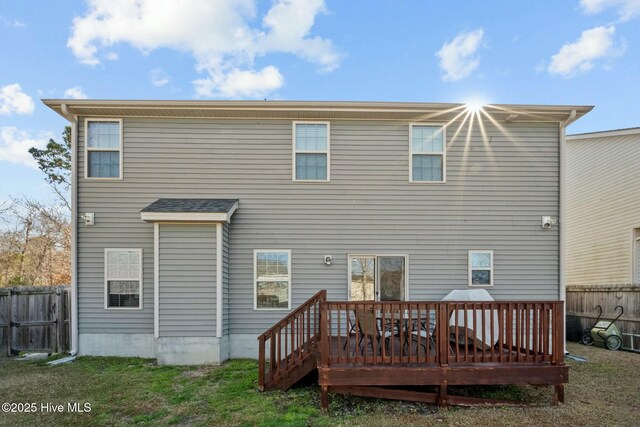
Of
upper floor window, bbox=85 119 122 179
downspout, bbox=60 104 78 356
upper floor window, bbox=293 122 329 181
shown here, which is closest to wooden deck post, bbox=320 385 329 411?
upper floor window, bbox=293 122 329 181

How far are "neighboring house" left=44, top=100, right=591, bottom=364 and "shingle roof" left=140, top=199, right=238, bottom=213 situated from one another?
11cm

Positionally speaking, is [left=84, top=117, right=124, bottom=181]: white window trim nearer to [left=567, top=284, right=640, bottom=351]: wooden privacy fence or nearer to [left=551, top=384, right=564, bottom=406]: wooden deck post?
[left=551, top=384, right=564, bottom=406]: wooden deck post

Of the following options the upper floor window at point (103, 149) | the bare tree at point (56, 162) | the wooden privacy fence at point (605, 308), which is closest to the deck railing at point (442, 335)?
the wooden privacy fence at point (605, 308)

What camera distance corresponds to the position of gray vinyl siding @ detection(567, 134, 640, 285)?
10.2 meters

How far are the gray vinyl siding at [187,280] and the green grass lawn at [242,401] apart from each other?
0.76m

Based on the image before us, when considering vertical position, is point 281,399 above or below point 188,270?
below

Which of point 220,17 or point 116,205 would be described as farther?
point 220,17

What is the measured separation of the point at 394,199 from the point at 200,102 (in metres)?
4.34

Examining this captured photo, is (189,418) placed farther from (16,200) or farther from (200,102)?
(16,200)

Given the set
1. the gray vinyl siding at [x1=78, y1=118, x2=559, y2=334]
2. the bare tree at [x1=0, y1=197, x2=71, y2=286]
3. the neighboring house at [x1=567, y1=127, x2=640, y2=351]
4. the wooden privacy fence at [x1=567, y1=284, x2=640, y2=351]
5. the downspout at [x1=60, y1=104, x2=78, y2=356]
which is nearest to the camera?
the downspout at [x1=60, y1=104, x2=78, y2=356]

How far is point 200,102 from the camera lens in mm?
7379

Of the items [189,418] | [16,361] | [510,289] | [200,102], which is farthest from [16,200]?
[510,289]

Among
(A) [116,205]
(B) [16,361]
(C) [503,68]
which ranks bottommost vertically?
(B) [16,361]

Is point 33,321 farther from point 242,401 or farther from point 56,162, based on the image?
point 56,162
